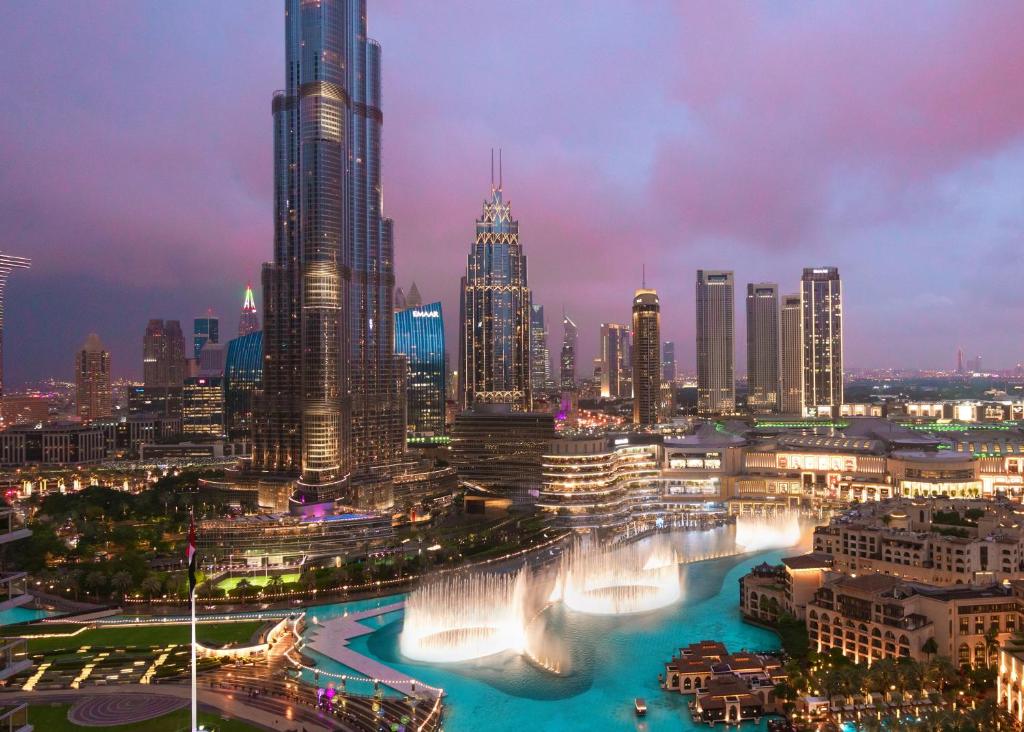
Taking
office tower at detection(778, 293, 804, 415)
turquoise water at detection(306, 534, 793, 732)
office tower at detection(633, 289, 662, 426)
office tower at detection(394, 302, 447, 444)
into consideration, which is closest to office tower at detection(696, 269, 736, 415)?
office tower at detection(778, 293, 804, 415)

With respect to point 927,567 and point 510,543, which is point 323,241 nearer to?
point 510,543

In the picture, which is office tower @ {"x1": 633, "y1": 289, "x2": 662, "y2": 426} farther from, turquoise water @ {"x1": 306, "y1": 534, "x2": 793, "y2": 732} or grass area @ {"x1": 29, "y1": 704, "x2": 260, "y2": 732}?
grass area @ {"x1": 29, "y1": 704, "x2": 260, "y2": 732}

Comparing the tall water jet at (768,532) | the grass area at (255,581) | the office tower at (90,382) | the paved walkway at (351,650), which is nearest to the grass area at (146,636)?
the paved walkway at (351,650)

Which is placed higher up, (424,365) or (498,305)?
(498,305)

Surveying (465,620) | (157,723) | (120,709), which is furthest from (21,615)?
(465,620)

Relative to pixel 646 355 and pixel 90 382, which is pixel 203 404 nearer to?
pixel 90 382

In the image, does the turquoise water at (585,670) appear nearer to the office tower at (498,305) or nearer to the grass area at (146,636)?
the grass area at (146,636)
